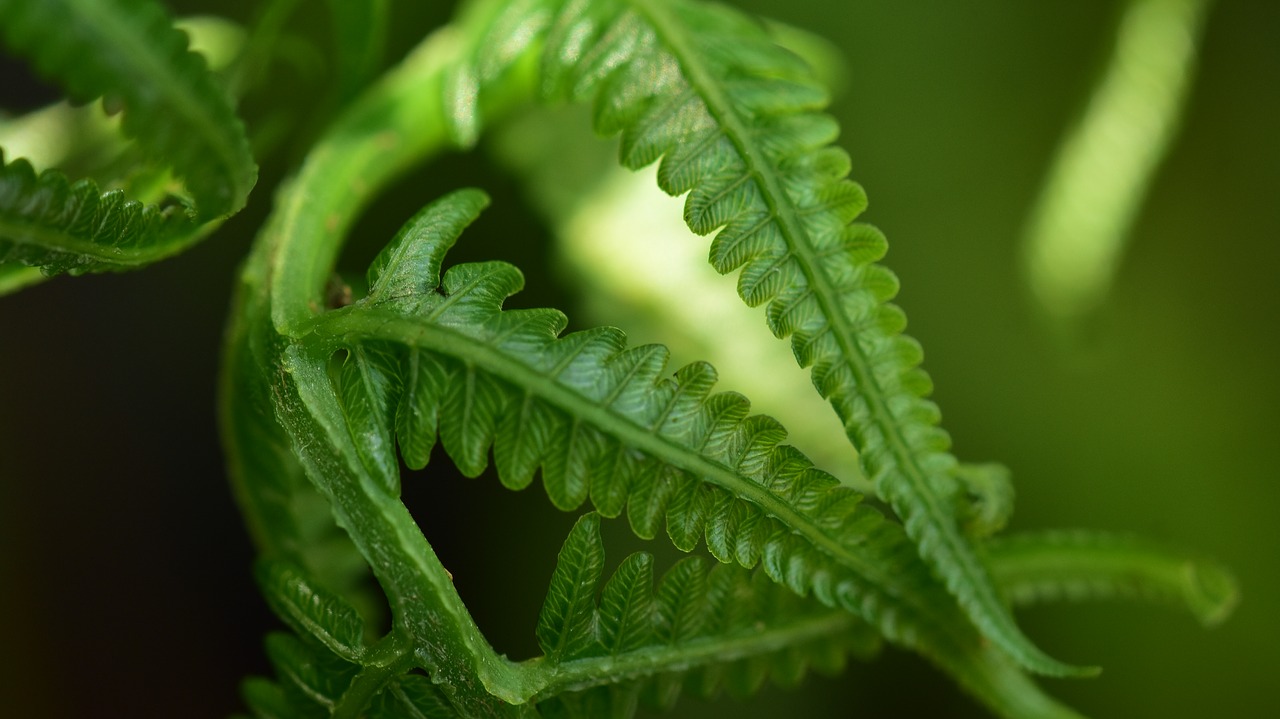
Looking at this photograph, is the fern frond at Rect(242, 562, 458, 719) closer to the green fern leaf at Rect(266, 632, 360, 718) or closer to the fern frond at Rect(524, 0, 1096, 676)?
the green fern leaf at Rect(266, 632, 360, 718)

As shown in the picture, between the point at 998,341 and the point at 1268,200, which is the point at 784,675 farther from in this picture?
the point at 1268,200

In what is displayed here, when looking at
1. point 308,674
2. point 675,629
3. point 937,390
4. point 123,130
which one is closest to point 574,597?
point 675,629

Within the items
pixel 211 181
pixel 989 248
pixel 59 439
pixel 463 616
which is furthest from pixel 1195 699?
pixel 59 439

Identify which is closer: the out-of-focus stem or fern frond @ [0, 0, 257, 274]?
fern frond @ [0, 0, 257, 274]

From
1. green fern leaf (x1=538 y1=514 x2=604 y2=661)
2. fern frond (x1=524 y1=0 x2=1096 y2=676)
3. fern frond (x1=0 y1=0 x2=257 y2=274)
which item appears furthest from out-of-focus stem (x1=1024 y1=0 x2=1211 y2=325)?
fern frond (x1=0 y1=0 x2=257 y2=274)

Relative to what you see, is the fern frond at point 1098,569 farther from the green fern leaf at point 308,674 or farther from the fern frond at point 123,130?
the fern frond at point 123,130

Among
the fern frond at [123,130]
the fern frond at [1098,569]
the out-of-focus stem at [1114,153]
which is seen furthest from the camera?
the out-of-focus stem at [1114,153]

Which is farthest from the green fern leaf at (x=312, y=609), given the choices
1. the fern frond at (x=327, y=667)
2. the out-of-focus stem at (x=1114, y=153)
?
the out-of-focus stem at (x=1114, y=153)
